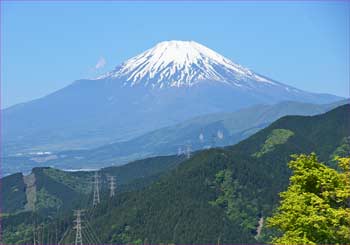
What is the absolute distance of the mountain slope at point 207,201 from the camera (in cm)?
5131

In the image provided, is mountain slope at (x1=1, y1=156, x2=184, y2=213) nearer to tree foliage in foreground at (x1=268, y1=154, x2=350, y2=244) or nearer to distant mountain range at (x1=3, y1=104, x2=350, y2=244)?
distant mountain range at (x1=3, y1=104, x2=350, y2=244)

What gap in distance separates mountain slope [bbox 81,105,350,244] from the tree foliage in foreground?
115ft

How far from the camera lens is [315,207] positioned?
1284cm

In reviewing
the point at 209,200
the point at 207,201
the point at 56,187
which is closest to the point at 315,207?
the point at 207,201

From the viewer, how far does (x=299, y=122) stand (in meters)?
83.6

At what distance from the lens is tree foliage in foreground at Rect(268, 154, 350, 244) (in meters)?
12.6

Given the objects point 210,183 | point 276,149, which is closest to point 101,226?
point 210,183

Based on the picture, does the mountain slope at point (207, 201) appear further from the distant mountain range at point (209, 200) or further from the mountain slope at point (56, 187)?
the mountain slope at point (56, 187)

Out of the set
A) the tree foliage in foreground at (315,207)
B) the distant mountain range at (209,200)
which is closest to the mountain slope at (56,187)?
the distant mountain range at (209,200)

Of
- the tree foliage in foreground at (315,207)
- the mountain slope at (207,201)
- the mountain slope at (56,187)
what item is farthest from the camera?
the mountain slope at (56,187)

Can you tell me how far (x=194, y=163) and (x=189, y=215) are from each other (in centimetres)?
1197

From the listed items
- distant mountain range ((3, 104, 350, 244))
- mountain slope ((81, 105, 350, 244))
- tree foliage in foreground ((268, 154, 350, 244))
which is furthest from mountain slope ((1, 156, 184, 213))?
tree foliage in foreground ((268, 154, 350, 244))

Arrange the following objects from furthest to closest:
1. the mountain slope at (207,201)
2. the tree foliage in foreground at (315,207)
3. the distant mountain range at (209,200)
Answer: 1. the distant mountain range at (209,200)
2. the mountain slope at (207,201)
3. the tree foliage in foreground at (315,207)

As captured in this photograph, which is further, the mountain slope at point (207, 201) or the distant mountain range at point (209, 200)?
the distant mountain range at point (209, 200)
